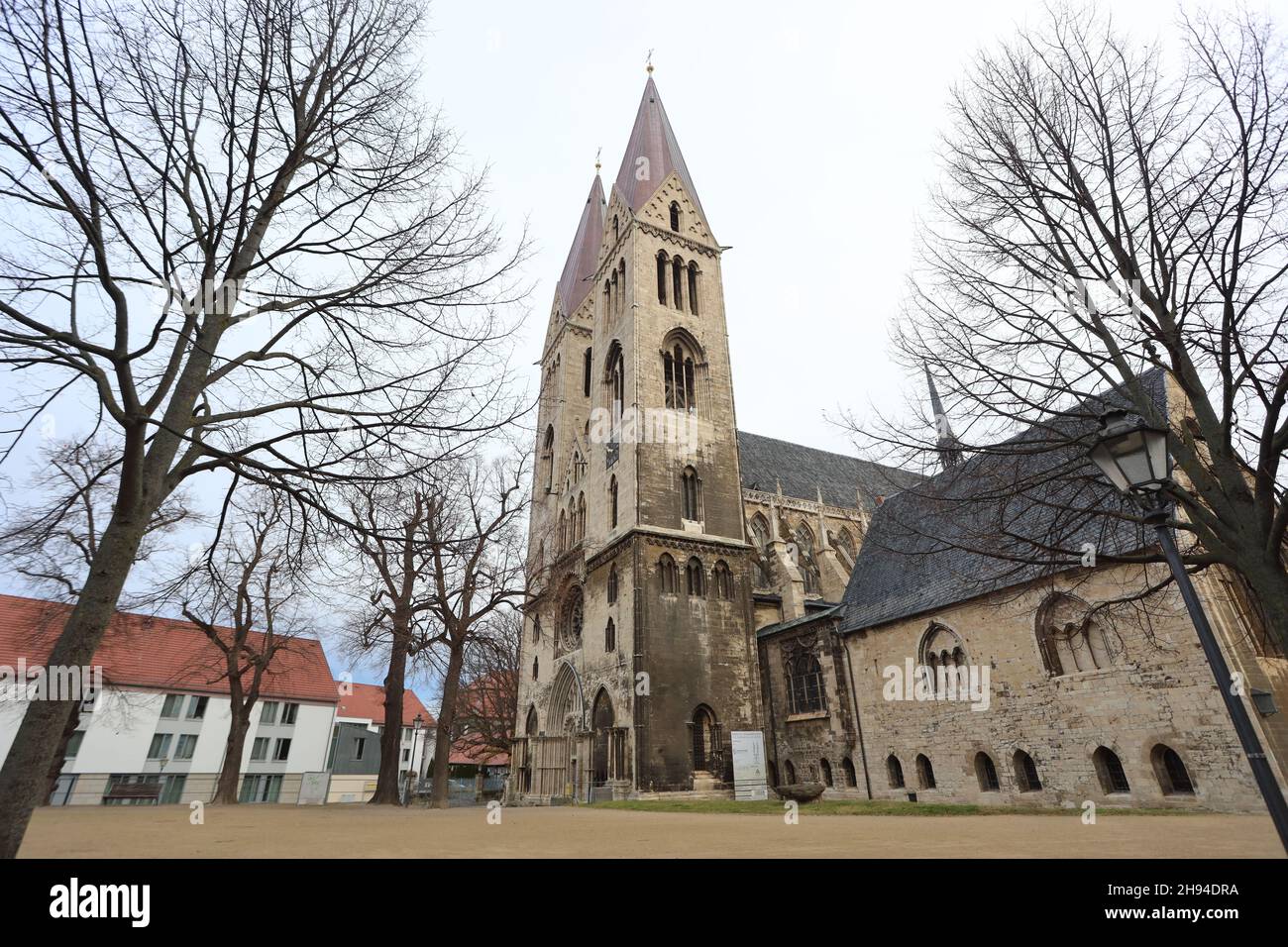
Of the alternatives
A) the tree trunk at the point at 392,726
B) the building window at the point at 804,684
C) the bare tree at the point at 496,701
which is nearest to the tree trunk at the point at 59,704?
the tree trunk at the point at 392,726

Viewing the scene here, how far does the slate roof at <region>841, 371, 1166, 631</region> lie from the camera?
27.8ft

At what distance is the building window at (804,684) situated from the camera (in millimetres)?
23266

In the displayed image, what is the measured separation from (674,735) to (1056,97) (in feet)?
65.4

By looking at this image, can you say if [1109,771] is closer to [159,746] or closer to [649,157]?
[649,157]

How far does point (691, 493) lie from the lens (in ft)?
88.8

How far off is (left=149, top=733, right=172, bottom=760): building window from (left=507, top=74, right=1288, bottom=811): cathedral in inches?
833

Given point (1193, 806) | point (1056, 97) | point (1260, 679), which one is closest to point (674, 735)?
point (1193, 806)

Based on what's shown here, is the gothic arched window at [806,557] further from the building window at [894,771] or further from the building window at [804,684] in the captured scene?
the building window at [894,771]

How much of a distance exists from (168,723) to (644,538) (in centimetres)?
3166

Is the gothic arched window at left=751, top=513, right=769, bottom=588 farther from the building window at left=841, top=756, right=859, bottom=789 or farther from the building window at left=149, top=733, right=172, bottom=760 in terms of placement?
the building window at left=149, top=733, right=172, bottom=760

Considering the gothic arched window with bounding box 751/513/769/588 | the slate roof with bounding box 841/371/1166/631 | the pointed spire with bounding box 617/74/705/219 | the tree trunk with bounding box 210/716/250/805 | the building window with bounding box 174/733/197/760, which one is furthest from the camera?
the building window with bounding box 174/733/197/760

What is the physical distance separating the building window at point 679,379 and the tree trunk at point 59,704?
2414cm

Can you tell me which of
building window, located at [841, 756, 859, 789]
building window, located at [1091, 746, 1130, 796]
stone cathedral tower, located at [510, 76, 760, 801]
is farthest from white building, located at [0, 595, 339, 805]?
building window, located at [1091, 746, 1130, 796]
